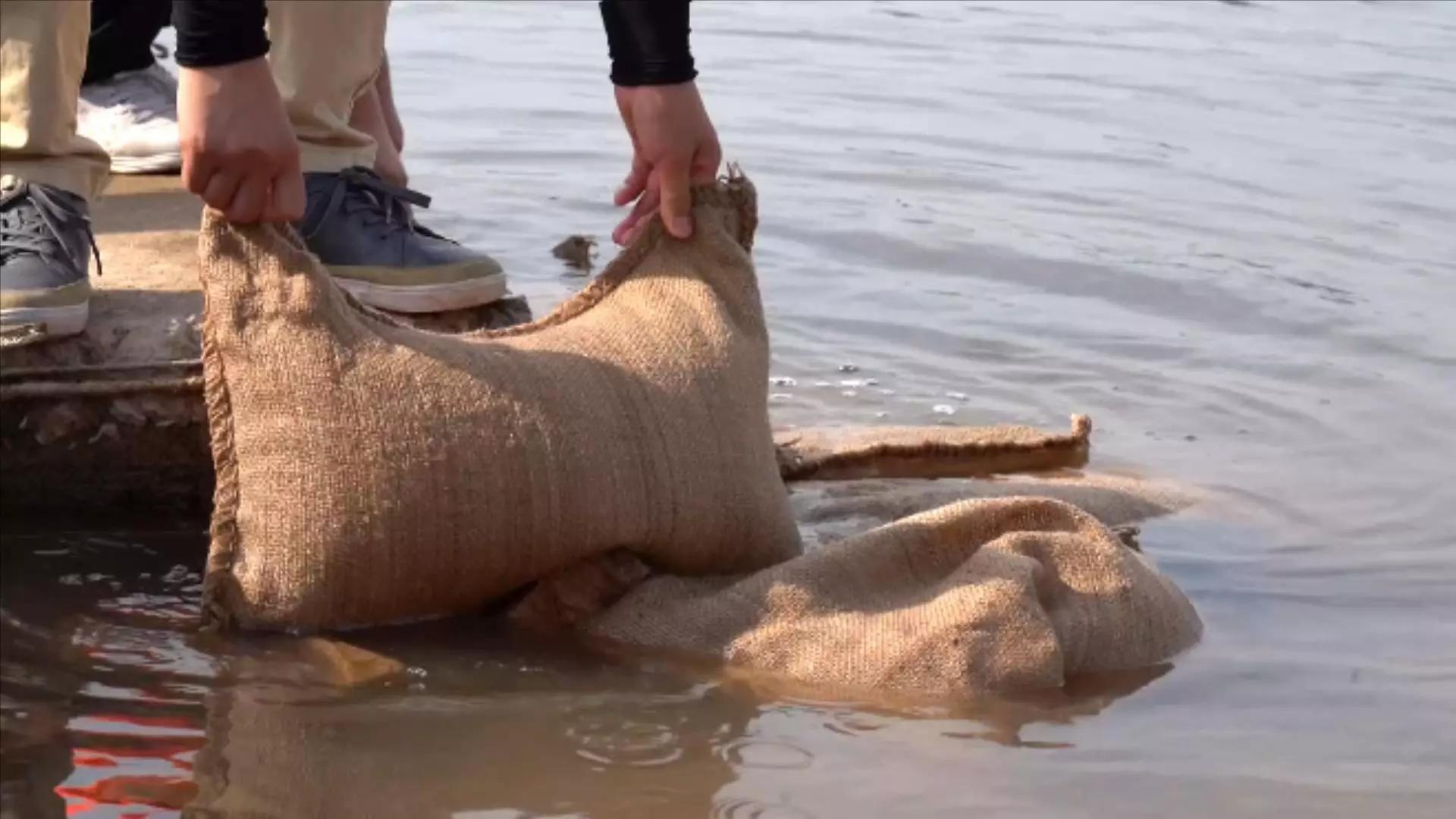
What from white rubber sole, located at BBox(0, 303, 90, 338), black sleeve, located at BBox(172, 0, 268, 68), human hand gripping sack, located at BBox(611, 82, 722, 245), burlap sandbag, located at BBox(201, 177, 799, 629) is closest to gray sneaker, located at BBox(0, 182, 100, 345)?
white rubber sole, located at BBox(0, 303, 90, 338)

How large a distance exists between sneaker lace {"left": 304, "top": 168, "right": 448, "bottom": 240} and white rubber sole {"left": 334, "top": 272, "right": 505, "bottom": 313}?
0.10 metres

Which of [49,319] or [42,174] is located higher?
[42,174]

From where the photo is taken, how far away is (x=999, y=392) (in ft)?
14.4

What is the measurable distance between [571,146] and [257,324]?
13.3 ft

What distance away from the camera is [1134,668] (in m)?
2.83

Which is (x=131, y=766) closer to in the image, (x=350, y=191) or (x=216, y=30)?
(x=216, y=30)

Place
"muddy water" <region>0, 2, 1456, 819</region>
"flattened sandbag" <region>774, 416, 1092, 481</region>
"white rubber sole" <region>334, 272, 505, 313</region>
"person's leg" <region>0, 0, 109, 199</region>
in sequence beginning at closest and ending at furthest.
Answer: "muddy water" <region>0, 2, 1456, 819</region>
"person's leg" <region>0, 0, 109, 199</region>
"white rubber sole" <region>334, 272, 505, 313</region>
"flattened sandbag" <region>774, 416, 1092, 481</region>

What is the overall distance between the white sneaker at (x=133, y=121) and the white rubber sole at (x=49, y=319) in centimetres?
105

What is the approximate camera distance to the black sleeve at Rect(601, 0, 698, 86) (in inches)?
112

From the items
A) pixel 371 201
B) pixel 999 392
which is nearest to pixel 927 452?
pixel 999 392

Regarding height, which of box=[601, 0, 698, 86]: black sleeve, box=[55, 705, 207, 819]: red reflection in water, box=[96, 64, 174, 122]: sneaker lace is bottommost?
box=[55, 705, 207, 819]: red reflection in water

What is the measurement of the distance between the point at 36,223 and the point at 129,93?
1154 mm

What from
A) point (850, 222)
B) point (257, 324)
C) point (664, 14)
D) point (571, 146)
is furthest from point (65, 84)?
point (571, 146)

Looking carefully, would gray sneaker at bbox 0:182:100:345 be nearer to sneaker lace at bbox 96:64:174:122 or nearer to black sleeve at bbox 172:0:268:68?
black sleeve at bbox 172:0:268:68
